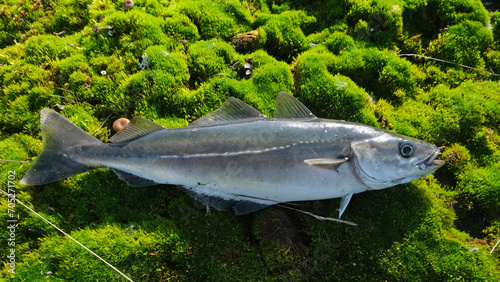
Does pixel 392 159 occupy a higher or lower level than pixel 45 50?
lower

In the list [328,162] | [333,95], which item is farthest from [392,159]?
[333,95]

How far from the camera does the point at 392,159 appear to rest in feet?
12.0

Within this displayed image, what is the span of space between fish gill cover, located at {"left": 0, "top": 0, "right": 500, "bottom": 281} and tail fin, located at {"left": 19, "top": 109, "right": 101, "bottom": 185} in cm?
34

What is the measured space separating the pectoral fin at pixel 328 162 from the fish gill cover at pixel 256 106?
746 millimetres


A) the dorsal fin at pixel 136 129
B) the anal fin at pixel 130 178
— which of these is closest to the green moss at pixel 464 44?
the dorsal fin at pixel 136 129

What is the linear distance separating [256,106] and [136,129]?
6.23ft

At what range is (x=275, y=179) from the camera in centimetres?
378

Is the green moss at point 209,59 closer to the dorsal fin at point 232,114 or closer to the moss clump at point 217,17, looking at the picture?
the moss clump at point 217,17

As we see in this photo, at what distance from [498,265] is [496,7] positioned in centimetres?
512

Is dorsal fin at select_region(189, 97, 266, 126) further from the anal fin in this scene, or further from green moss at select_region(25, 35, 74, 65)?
green moss at select_region(25, 35, 74, 65)

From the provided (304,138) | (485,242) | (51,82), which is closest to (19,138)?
(51,82)

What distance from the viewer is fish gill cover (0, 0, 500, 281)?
388 centimetres

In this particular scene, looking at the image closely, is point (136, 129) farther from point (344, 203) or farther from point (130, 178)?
point (344, 203)

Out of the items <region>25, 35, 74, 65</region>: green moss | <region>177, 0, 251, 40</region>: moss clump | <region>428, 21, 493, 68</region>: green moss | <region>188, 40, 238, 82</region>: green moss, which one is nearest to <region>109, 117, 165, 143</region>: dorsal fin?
<region>188, 40, 238, 82</region>: green moss
